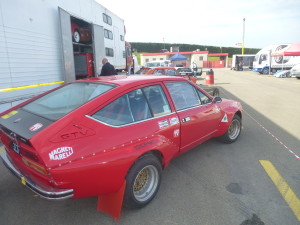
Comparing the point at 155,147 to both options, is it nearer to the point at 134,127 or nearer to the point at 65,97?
the point at 134,127

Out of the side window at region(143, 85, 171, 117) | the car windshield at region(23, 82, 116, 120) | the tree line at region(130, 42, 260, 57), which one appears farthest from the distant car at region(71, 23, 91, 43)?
the tree line at region(130, 42, 260, 57)

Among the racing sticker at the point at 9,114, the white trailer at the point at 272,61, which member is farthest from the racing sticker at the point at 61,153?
the white trailer at the point at 272,61

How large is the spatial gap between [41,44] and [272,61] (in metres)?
27.2

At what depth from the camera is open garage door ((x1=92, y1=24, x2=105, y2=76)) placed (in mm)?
8298

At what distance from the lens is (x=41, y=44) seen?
5590 mm

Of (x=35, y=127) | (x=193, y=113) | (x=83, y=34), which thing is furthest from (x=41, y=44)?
(x=193, y=113)

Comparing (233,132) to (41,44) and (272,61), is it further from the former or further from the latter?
(272,61)

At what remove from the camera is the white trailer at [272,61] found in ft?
81.3

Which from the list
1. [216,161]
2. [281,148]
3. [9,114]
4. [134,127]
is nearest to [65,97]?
[9,114]

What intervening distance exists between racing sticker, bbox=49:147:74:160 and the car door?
161 centimetres

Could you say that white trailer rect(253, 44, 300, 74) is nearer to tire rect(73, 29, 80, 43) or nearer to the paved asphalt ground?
tire rect(73, 29, 80, 43)

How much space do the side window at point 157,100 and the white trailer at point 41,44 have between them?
3204 millimetres

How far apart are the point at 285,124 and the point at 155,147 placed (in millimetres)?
5023

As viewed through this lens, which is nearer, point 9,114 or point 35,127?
point 35,127
